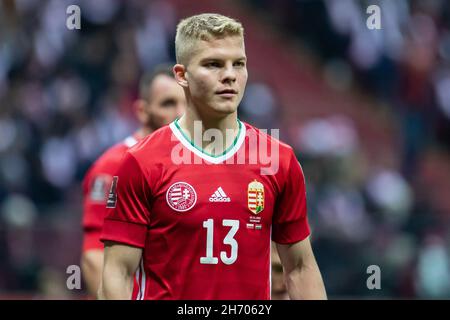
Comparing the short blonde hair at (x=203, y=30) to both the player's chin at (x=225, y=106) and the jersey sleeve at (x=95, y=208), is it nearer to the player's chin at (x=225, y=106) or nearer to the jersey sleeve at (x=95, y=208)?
the player's chin at (x=225, y=106)

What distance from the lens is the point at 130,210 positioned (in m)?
4.36

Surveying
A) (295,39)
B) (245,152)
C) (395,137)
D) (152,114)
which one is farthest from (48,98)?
(245,152)

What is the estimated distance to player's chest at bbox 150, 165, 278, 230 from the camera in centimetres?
436

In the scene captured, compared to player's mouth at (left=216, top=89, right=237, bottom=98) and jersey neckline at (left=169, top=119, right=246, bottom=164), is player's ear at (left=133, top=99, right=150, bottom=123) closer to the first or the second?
jersey neckline at (left=169, top=119, right=246, bottom=164)

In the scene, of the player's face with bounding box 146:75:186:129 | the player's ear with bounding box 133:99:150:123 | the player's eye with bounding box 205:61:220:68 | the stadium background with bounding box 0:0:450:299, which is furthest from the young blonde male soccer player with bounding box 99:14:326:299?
the stadium background with bounding box 0:0:450:299

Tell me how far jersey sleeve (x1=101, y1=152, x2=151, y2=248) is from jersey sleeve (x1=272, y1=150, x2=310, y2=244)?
2.01 ft

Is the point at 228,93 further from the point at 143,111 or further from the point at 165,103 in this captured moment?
the point at 143,111

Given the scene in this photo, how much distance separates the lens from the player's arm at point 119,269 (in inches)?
169

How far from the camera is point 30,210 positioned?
1152 cm

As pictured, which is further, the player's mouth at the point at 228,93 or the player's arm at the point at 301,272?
the player's arm at the point at 301,272

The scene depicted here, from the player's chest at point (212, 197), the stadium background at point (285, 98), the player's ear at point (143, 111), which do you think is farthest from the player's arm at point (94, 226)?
the stadium background at point (285, 98)
